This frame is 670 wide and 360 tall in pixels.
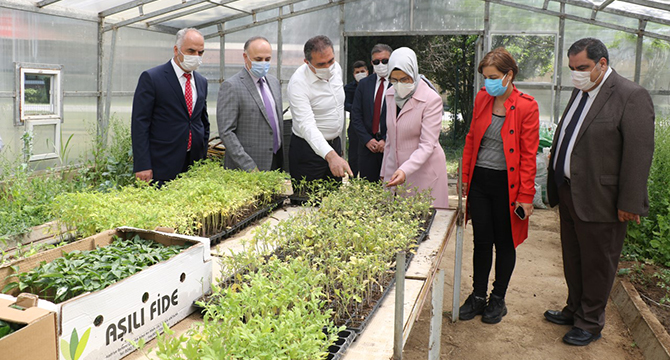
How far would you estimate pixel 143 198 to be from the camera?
8.80 feet

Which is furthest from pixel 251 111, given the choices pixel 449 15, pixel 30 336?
pixel 449 15

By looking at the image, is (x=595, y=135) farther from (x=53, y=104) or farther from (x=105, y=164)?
(x=53, y=104)

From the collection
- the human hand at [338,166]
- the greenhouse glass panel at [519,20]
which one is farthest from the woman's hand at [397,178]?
the greenhouse glass panel at [519,20]

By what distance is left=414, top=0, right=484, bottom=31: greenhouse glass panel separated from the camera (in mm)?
8805

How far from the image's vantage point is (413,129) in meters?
3.51

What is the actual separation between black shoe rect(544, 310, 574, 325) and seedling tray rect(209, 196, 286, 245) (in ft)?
6.95

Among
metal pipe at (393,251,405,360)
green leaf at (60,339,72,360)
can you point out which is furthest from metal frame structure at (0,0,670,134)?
metal pipe at (393,251,405,360)

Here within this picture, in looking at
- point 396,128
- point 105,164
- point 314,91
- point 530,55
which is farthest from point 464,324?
point 530,55

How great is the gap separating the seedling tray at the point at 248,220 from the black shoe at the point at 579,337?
2007 millimetres

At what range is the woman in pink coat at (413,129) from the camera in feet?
11.1

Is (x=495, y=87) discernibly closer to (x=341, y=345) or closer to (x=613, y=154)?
(x=613, y=154)

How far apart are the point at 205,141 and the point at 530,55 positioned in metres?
6.16

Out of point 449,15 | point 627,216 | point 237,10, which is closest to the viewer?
point 627,216

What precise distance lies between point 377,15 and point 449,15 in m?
1.13
